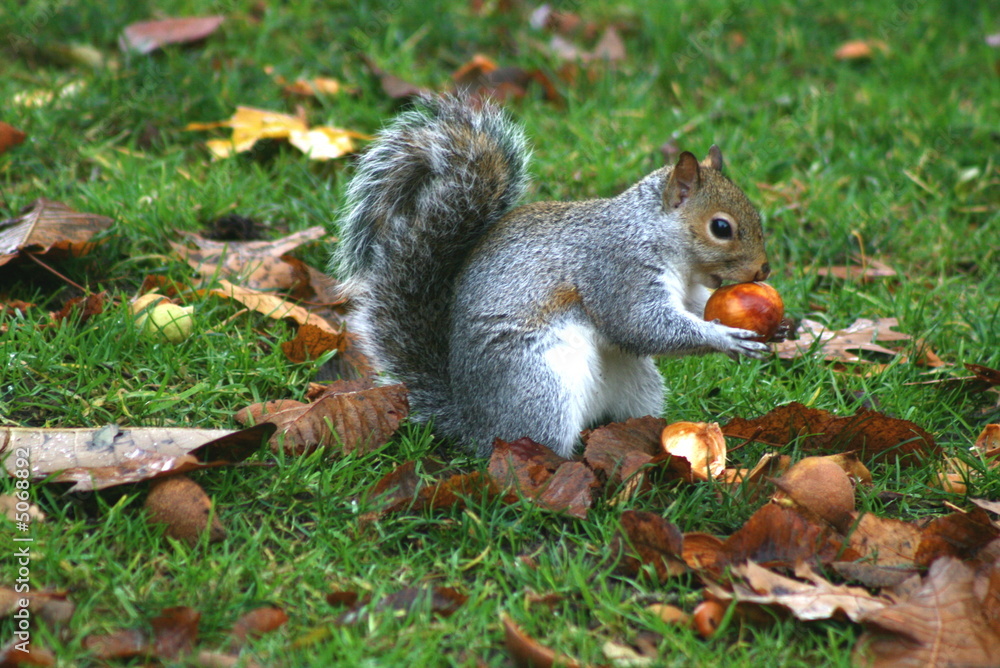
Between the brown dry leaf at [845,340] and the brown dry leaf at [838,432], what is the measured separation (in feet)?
1.27

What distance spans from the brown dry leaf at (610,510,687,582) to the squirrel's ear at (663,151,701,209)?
2.43ft

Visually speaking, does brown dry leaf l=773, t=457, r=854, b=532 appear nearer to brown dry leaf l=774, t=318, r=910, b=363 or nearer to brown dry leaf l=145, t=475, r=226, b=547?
brown dry leaf l=774, t=318, r=910, b=363

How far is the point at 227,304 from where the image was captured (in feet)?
7.50

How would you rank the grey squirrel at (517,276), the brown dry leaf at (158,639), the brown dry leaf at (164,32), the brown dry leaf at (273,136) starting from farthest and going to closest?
1. the brown dry leaf at (164,32)
2. the brown dry leaf at (273,136)
3. the grey squirrel at (517,276)
4. the brown dry leaf at (158,639)

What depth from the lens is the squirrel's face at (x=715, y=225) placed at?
2012 mm

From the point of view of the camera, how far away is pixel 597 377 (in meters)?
2.01

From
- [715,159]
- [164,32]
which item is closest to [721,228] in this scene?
[715,159]

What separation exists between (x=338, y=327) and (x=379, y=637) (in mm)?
1098

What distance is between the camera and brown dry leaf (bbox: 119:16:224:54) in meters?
3.21

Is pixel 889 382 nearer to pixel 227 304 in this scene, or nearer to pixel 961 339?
pixel 961 339

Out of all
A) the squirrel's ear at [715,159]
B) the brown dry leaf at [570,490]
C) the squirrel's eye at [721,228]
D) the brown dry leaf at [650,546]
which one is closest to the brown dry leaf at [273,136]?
the squirrel's ear at [715,159]

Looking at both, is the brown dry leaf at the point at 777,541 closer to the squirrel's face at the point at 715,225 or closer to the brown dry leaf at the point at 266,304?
the squirrel's face at the point at 715,225

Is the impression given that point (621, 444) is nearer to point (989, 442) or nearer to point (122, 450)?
point (989, 442)

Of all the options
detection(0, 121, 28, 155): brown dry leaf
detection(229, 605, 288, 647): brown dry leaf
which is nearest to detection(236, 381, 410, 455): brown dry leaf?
detection(229, 605, 288, 647): brown dry leaf
